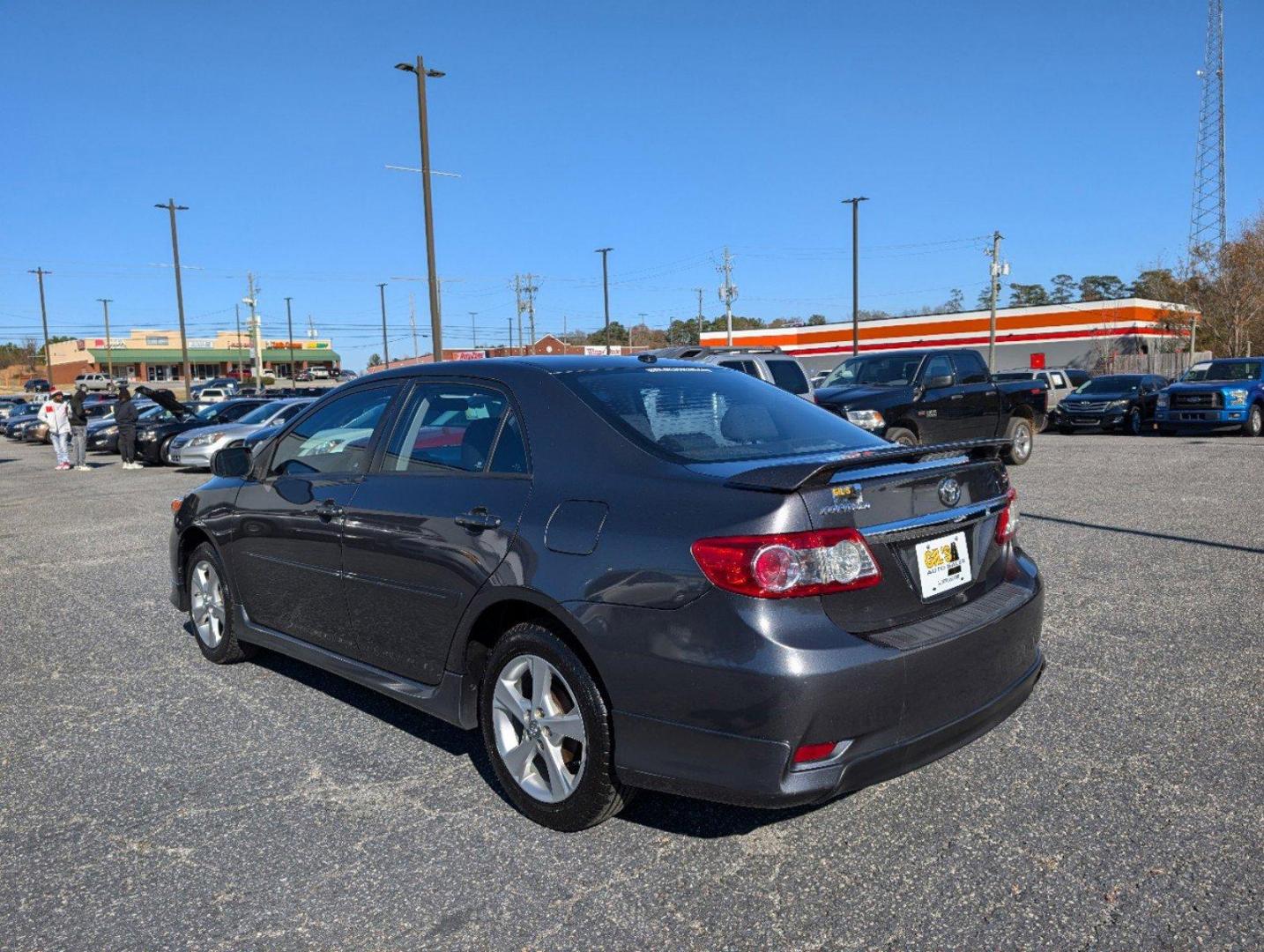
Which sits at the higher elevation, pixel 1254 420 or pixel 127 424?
pixel 127 424

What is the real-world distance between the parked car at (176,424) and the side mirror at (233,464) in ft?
54.4

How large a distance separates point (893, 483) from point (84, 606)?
6317 mm

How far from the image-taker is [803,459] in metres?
3.55

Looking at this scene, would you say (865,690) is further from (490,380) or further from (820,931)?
(490,380)

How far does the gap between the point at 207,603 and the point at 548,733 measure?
3.00 meters

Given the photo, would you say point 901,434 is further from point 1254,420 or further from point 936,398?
point 1254,420

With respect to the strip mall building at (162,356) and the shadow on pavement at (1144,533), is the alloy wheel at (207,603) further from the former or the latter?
the strip mall building at (162,356)

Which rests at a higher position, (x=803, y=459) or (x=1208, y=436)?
(x=803, y=459)

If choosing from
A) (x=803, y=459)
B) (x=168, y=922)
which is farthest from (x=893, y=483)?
(x=168, y=922)

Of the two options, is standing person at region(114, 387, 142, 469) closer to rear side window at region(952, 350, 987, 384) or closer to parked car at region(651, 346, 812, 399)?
parked car at region(651, 346, 812, 399)

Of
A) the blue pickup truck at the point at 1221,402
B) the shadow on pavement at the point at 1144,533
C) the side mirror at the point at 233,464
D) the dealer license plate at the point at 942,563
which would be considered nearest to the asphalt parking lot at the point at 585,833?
the dealer license plate at the point at 942,563

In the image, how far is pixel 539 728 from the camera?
343 cm

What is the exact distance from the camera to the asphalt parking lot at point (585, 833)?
2.87 meters

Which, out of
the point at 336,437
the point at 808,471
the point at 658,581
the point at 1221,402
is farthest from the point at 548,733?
the point at 1221,402
